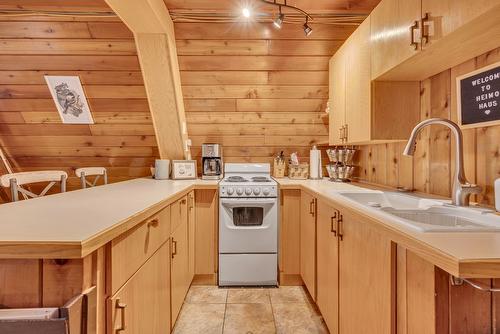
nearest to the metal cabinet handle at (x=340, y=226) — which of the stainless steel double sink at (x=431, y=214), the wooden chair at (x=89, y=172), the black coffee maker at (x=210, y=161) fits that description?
the stainless steel double sink at (x=431, y=214)

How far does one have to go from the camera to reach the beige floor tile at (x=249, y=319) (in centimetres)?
Answer: 210

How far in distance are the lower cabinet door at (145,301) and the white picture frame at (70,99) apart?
6.54 feet

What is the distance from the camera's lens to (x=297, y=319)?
7.36ft

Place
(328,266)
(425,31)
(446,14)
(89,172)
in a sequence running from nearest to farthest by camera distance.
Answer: (446,14) → (425,31) → (328,266) → (89,172)

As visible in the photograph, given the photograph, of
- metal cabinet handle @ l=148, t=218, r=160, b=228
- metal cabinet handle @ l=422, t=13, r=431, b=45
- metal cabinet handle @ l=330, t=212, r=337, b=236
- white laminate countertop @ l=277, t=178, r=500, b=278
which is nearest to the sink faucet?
metal cabinet handle @ l=422, t=13, r=431, b=45

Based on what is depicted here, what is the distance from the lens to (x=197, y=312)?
7.70 feet

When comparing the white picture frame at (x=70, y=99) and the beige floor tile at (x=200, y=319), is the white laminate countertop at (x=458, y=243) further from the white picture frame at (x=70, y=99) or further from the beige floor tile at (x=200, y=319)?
the white picture frame at (x=70, y=99)

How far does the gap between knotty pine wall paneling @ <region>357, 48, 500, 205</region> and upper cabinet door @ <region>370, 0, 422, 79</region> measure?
1.00 feet

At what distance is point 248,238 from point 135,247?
1568 mm

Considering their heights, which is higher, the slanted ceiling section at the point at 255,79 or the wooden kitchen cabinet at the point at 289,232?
the slanted ceiling section at the point at 255,79

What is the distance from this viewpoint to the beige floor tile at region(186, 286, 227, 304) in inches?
99.6

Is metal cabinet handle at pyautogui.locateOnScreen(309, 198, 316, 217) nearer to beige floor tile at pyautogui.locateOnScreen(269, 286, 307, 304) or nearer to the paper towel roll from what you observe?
beige floor tile at pyautogui.locateOnScreen(269, 286, 307, 304)

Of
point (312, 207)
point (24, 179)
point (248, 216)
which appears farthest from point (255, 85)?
point (24, 179)

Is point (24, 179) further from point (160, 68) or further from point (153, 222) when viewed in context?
point (160, 68)
